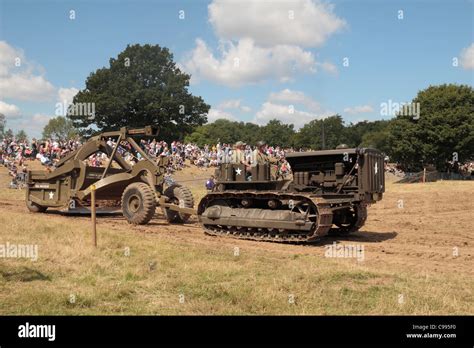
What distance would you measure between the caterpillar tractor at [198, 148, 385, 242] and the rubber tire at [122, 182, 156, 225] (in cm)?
166

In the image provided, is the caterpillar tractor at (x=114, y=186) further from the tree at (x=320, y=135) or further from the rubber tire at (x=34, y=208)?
the tree at (x=320, y=135)

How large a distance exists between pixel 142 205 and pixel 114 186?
187cm

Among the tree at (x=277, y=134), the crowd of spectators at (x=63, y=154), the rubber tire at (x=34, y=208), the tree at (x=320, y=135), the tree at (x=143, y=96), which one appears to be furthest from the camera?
the tree at (x=277, y=134)

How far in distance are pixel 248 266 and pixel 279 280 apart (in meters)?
1.32

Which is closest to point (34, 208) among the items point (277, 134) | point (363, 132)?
point (277, 134)

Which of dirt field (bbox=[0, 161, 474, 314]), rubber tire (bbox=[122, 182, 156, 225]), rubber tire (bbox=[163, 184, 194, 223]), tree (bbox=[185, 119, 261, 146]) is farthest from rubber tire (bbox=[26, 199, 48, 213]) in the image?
tree (bbox=[185, 119, 261, 146])

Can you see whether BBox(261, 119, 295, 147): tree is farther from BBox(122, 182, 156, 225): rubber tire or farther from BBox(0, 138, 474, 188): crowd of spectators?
BBox(122, 182, 156, 225): rubber tire

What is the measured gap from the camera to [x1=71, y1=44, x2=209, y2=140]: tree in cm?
5547

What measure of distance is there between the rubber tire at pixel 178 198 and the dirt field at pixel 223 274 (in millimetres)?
1096

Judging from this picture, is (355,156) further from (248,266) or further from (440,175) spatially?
(440,175)

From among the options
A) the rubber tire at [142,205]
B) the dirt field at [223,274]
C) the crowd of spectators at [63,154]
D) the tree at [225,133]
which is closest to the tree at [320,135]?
the tree at [225,133]

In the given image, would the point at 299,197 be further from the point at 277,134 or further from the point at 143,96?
the point at 277,134

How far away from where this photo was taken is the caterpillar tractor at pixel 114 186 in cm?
1438
